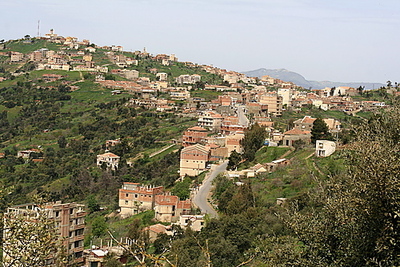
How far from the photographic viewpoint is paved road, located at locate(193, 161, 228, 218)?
31.2m

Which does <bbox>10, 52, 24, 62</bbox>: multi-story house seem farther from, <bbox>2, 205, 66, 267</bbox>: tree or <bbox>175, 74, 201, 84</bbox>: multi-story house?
<bbox>2, 205, 66, 267</bbox>: tree

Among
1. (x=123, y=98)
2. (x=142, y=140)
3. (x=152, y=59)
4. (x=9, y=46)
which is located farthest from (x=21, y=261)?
(x=9, y=46)

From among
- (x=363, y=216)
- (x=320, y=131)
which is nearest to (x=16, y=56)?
(x=320, y=131)

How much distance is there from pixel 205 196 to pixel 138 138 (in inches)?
1037

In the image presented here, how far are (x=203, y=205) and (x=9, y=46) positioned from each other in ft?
393

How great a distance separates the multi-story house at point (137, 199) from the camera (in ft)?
119

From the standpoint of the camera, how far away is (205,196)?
113ft

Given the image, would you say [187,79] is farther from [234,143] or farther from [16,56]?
[234,143]

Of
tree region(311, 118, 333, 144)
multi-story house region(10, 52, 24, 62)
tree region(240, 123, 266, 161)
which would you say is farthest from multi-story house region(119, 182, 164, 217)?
multi-story house region(10, 52, 24, 62)

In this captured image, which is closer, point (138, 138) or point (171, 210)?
point (171, 210)

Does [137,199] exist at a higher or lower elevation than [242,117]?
lower

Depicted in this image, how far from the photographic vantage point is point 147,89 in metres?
87.5

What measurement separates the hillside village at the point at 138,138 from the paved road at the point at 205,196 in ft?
0.96

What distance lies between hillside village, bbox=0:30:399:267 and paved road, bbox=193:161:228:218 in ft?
0.96
